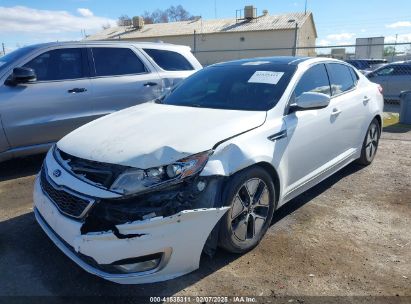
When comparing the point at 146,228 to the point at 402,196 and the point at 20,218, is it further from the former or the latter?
the point at 402,196

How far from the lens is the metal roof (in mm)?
43812

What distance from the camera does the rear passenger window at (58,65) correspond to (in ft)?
18.1

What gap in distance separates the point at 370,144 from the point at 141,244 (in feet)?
14.1

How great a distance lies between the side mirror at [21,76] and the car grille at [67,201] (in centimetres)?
252

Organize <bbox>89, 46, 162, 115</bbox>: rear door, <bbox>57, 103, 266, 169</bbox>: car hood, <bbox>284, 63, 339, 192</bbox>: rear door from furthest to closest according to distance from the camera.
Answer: <bbox>89, 46, 162, 115</bbox>: rear door < <bbox>284, 63, 339, 192</bbox>: rear door < <bbox>57, 103, 266, 169</bbox>: car hood

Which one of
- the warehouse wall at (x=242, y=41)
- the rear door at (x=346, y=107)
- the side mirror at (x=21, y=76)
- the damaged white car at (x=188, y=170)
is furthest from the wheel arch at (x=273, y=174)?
the warehouse wall at (x=242, y=41)

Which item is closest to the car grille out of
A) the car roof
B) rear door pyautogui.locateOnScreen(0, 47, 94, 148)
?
rear door pyautogui.locateOnScreen(0, 47, 94, 148)

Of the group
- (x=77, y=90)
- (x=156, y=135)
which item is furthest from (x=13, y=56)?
→ (x=156, y=135)

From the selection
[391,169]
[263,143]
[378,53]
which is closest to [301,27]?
[378,53]

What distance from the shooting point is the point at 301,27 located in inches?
1722

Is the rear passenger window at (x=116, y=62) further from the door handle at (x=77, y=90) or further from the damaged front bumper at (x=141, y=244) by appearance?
the damaged front bumper at (x=141, y=244)

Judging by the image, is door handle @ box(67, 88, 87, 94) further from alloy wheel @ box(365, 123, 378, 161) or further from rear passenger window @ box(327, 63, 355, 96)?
alloy wheel @ box(365, 123, 378, 161)

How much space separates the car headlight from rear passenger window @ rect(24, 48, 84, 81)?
3.47 metres

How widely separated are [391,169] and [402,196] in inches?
45.4
